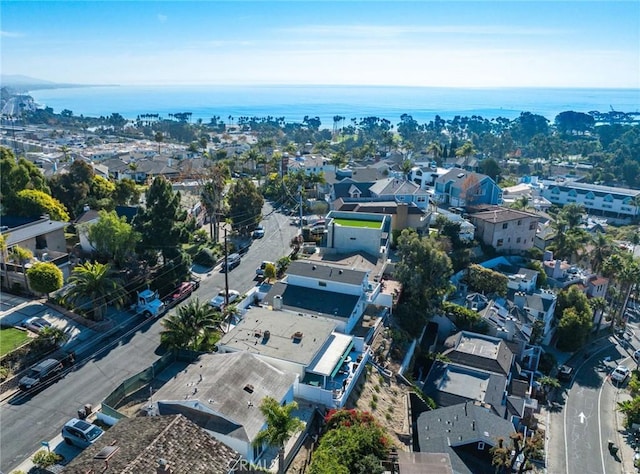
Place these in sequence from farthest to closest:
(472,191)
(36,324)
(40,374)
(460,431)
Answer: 1. (472,191)
2. (460,431)
3. (36,324)
4. (40,374)

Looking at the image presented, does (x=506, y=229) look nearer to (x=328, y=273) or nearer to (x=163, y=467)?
(x=328, y=273)

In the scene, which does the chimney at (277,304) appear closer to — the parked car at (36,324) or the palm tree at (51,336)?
the palm tree at (51,336)

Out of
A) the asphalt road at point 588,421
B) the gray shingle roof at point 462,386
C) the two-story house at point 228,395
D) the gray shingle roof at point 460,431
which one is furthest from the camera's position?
the asphalt road at point 588,421

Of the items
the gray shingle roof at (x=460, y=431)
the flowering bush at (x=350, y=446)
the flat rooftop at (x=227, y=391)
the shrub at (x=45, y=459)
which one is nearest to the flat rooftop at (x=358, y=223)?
the gray shingle roof at (x=460, y=431)

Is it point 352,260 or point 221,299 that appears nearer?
point 221,299

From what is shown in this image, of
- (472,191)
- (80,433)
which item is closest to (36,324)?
(80,433)

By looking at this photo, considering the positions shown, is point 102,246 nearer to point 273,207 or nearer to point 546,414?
point 273,207
